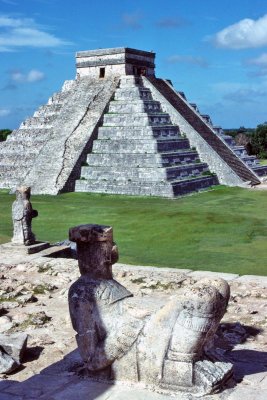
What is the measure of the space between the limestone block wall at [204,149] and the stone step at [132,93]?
82 cm

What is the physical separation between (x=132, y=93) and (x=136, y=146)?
12.0 ft

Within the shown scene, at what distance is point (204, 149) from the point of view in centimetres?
2697

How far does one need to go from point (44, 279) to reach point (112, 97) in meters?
19.0

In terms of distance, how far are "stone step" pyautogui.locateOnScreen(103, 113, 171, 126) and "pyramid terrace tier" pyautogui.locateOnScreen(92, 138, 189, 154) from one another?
42.1 inches

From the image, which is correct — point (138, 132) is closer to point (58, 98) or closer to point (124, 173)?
point (124, 173)

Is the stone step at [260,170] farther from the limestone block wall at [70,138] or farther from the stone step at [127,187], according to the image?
the limestone block wall at [70,138]

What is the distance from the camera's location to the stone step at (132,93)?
89.4ft

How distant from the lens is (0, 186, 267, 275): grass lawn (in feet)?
40.6

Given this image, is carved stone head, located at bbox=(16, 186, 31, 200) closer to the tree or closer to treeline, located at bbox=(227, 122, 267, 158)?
treeline, located at bbox=(227, 122, 267, 158)

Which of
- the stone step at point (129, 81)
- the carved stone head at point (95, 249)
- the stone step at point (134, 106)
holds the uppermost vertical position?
the stone step at point (129, 81)

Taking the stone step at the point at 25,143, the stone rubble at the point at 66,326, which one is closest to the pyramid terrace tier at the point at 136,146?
the stone step at the point at 25,143

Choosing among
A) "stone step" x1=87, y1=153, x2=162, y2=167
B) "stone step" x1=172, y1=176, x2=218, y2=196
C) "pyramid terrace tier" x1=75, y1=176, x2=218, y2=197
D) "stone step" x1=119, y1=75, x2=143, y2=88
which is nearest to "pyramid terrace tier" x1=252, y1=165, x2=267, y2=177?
"stone step" x1=172, y1=176, x2=218, y2=196

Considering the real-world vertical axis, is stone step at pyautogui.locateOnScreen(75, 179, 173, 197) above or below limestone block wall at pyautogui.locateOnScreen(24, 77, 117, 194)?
below

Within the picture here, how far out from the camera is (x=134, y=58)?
95.9 feet
